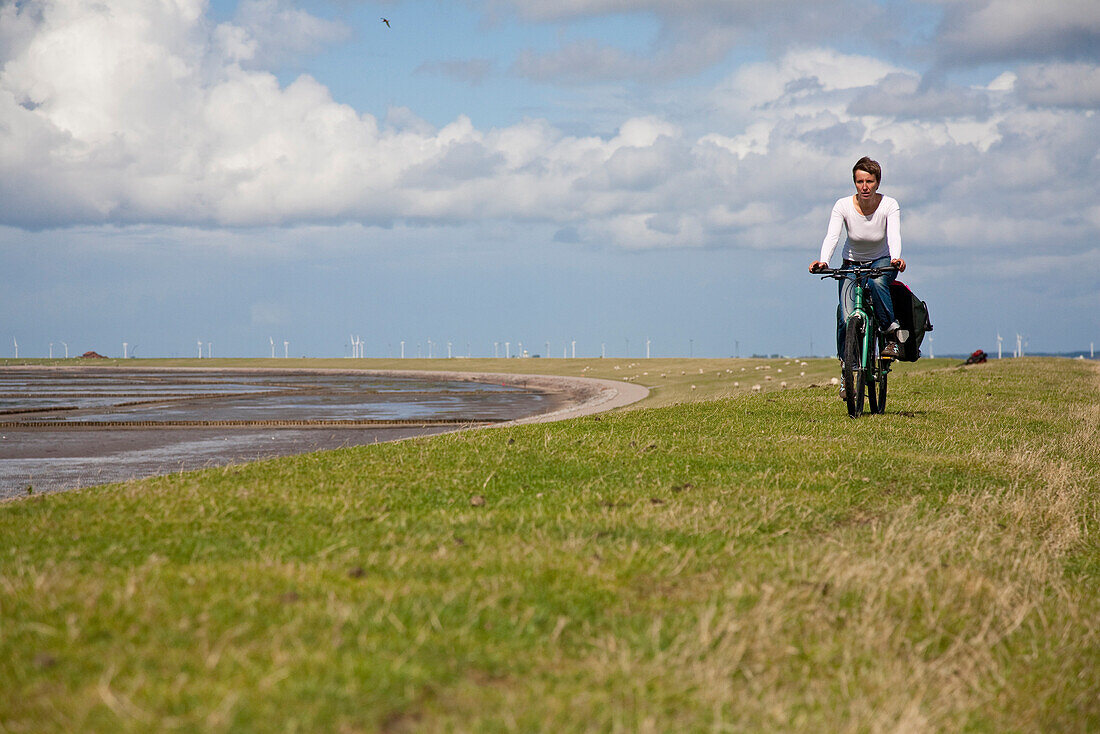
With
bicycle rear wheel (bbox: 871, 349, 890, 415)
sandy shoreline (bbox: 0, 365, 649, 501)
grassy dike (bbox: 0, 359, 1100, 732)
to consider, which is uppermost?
bicycle rear wheel (bbox: 871, 349, 890, 415)

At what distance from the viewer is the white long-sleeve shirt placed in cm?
1374

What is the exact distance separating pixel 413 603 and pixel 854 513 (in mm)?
4369

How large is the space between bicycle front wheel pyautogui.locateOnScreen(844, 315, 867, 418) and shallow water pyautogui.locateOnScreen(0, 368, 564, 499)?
8.65 m

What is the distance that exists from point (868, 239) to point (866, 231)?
0.41 ft

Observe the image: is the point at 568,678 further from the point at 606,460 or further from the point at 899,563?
the point at 606,460

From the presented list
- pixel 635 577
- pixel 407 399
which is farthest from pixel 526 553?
pixel 407 399

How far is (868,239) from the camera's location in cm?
1396

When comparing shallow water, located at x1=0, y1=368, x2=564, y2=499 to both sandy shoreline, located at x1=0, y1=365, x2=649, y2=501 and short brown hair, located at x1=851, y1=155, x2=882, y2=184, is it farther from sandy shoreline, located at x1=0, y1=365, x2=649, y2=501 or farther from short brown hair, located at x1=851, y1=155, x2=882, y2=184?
short brown hair, located at x1=851, y1=155, x2=882, y2=184

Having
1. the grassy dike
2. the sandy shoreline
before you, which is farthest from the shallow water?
the grassy dike

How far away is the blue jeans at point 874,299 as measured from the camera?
46.4ft

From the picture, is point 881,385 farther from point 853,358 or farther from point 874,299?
point 874,299

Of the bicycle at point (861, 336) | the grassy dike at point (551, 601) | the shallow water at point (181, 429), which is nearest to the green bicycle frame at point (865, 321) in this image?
the bicycle at point (861, 336)

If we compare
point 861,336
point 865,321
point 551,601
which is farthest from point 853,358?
point 551,601

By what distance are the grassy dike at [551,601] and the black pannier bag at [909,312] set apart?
4865mm
